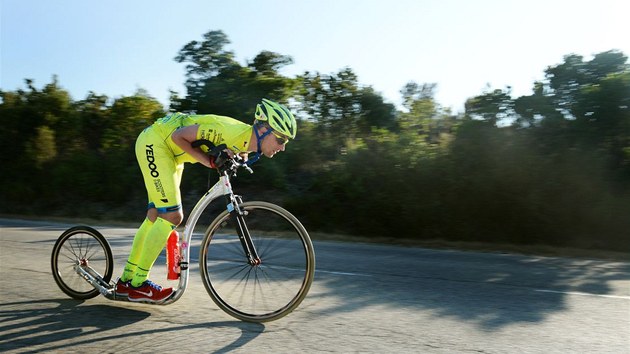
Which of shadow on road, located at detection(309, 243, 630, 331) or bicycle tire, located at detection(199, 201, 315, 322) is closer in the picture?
bicycle tire, located at detection(199, 201, 315, 322)

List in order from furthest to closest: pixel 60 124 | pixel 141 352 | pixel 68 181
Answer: pixel 60 124
pixel 68 181
pixel 141 352

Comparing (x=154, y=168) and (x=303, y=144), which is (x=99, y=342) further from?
(x=303, y=144)

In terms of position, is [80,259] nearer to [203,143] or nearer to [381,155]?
[203,143]

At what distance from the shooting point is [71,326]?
4.46 m

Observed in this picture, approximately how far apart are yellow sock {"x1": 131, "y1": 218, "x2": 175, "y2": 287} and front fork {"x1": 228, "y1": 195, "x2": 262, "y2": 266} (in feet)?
1.89

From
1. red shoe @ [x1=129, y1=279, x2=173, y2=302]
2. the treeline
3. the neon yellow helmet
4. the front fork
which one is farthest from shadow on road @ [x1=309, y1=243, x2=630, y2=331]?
the treeline

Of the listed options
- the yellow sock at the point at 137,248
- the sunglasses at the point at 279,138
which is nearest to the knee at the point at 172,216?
the yellow sock at the point at 137,248

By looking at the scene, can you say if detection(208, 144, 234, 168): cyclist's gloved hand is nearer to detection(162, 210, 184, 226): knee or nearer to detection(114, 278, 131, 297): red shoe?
detection(162, 210, 184, 226): knee

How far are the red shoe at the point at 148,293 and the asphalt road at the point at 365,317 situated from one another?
0.13 m

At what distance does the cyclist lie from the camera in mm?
4605

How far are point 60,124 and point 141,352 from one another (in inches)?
820

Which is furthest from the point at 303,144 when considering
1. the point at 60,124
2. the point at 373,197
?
Answer: the point at 60,124

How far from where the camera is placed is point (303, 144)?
18016mm

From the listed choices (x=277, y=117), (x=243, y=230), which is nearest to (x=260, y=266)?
(x=243, y=230)
